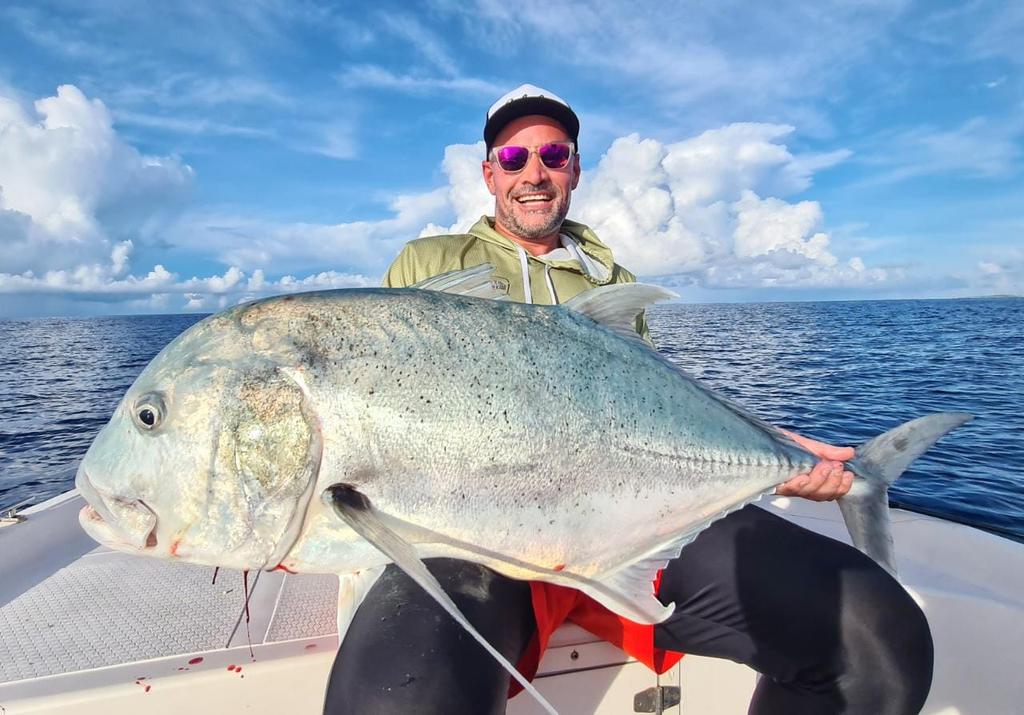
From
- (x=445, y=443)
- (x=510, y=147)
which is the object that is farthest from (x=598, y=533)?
(x=510, y=147)

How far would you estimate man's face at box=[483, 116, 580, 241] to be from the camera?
3.58m

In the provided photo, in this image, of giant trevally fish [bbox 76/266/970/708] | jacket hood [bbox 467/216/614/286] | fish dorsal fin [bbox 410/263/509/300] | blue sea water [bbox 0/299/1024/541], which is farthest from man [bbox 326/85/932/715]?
blue sea water [bbox 0/299/1024/541]

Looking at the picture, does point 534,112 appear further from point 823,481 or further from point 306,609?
point 306,609

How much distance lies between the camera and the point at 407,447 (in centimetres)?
179

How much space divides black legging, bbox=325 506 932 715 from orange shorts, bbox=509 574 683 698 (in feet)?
0.16

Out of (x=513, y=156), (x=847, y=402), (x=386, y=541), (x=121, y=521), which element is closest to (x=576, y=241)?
(x=513, y=156)

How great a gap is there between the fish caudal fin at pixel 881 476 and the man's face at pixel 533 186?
208cm

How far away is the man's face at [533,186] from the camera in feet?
11.7

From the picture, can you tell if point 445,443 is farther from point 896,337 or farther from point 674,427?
point 896,337

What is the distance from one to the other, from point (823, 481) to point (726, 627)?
0.72 metres

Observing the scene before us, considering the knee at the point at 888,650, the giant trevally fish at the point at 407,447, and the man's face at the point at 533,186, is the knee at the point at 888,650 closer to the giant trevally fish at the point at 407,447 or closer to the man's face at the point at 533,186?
the giant trevally fish at the point at 407,447

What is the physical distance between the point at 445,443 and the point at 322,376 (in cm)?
42

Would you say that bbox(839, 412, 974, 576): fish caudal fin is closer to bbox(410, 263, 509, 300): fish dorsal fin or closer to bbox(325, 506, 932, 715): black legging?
bbox(325, 506, 932, 715): black legging

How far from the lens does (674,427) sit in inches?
84.7
